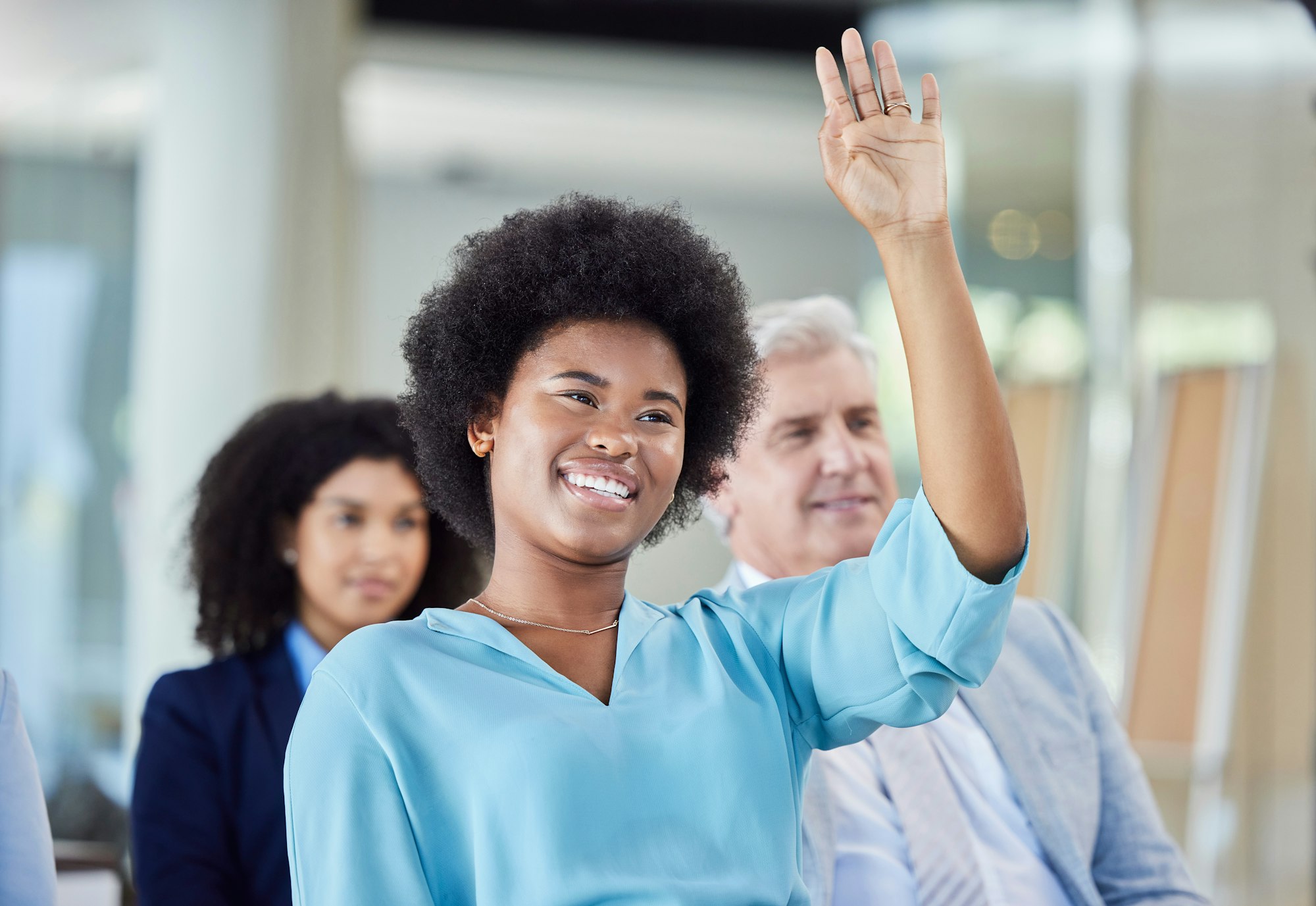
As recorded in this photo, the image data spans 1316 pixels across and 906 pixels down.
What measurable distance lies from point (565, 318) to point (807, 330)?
2.78ft

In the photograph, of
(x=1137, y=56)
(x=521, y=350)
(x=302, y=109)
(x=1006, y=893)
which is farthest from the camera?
(x=302, y=109)

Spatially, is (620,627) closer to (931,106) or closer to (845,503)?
(931,106)

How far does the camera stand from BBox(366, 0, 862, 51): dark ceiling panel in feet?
22.8

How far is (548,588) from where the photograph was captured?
Result: 1.31 metres

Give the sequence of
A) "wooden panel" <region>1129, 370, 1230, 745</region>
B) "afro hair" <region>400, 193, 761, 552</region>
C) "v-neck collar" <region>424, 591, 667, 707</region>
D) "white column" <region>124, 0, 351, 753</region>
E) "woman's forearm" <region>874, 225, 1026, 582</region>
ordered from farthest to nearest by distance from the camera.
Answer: "white column" <region>124, 0, 351, 753</region> < "wooden panel" <region>1129, 370, 1230, 745</region> < "afro hair" <region>400, 193, 761, 552</region> < "v-neck collar" <region>424, 591, 667, 707</region> < "woman's forearm" <region>874, 225, 1026, 582</region>

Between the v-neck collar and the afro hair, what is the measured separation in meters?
0.18

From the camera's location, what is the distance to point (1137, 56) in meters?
4.71

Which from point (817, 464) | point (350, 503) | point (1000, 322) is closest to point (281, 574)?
point (350, 503)

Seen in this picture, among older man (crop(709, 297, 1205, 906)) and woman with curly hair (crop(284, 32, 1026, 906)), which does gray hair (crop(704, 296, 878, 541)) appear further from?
woman with curly hair (crop(284, 32, 1026, 906))

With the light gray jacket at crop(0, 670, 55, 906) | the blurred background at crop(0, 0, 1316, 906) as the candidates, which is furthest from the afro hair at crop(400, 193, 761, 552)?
the blurred background at crop(0, 0, 1316, 906)

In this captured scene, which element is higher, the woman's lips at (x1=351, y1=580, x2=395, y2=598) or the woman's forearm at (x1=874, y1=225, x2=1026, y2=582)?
the woman's forearm at (x1=874, y1=225, x2=1026, y2=582)

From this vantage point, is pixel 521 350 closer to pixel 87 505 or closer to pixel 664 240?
pixel 664 240

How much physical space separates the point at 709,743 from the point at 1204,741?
3.23 meters

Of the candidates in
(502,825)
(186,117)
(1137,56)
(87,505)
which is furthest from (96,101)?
(502,825)
